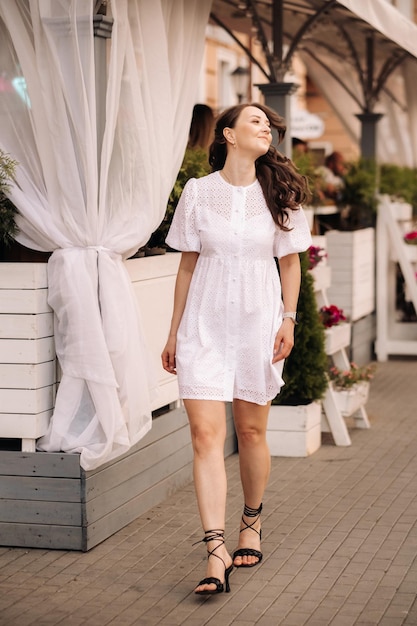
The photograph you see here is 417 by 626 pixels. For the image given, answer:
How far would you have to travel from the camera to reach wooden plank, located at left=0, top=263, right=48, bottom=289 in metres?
5.27

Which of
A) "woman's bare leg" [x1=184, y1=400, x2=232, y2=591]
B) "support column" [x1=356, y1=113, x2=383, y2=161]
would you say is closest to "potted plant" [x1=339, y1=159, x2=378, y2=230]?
"support column" [x1=356, y1=113, x2=383, y2=161]

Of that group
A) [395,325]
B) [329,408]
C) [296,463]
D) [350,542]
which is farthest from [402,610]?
[395,325]

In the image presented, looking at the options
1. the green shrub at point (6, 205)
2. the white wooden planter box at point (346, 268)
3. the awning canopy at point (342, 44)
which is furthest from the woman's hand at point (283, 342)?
Answer: the white wooden planter box at point (346, 268)

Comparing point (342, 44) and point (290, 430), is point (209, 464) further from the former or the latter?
point (342, 44)

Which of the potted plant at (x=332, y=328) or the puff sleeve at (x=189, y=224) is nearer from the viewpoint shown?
the puff sleeve at (x=189, y=224)

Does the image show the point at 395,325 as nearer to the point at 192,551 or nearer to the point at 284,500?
the point at 284,500

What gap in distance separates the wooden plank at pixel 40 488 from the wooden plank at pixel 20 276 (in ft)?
2.68

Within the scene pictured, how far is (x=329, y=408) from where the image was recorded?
7.81m

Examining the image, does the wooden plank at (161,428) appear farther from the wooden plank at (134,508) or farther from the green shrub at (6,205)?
the green shrub at (6,205)

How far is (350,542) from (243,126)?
1915 millimetres

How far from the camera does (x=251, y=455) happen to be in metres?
5.11

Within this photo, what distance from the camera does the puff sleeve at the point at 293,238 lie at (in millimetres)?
5035

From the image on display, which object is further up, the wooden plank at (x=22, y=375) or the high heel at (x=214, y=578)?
the wooden plank at (x=22, y=375)

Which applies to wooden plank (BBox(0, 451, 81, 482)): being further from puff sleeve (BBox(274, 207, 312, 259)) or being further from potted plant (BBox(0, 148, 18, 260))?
puff sleeve (BBox(274, 207, 312, 259))
